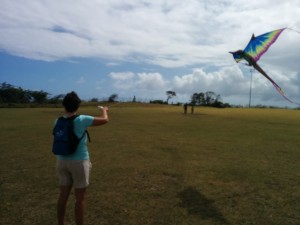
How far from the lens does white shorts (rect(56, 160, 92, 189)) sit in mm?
4949

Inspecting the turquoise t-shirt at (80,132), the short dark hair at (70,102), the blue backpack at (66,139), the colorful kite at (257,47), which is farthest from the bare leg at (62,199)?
the colorful kite at (257,47)

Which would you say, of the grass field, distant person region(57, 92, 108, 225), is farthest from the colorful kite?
distant person region(57, 92, 108, 225)

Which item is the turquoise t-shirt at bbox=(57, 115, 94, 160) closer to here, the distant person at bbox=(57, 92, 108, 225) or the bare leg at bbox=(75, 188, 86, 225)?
the distant person at bbox=(57, 92, 108, 225)

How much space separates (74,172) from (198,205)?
293cm

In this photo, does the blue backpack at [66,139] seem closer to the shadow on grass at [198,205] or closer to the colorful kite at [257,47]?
the shadow on grass at [198,205]

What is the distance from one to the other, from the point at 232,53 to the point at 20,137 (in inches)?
497

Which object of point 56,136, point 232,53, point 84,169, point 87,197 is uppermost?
point 232,53

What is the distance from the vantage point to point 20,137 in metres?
16.8

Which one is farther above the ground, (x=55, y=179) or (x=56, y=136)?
(x=56, y=136)

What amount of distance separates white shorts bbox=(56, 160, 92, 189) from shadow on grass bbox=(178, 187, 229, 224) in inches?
94.8

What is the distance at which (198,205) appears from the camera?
22.3 feet

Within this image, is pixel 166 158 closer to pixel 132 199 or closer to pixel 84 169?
pixel 132 199

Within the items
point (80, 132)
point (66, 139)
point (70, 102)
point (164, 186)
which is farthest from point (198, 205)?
point (70, 102)

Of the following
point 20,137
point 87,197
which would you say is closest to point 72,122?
point 87,197
